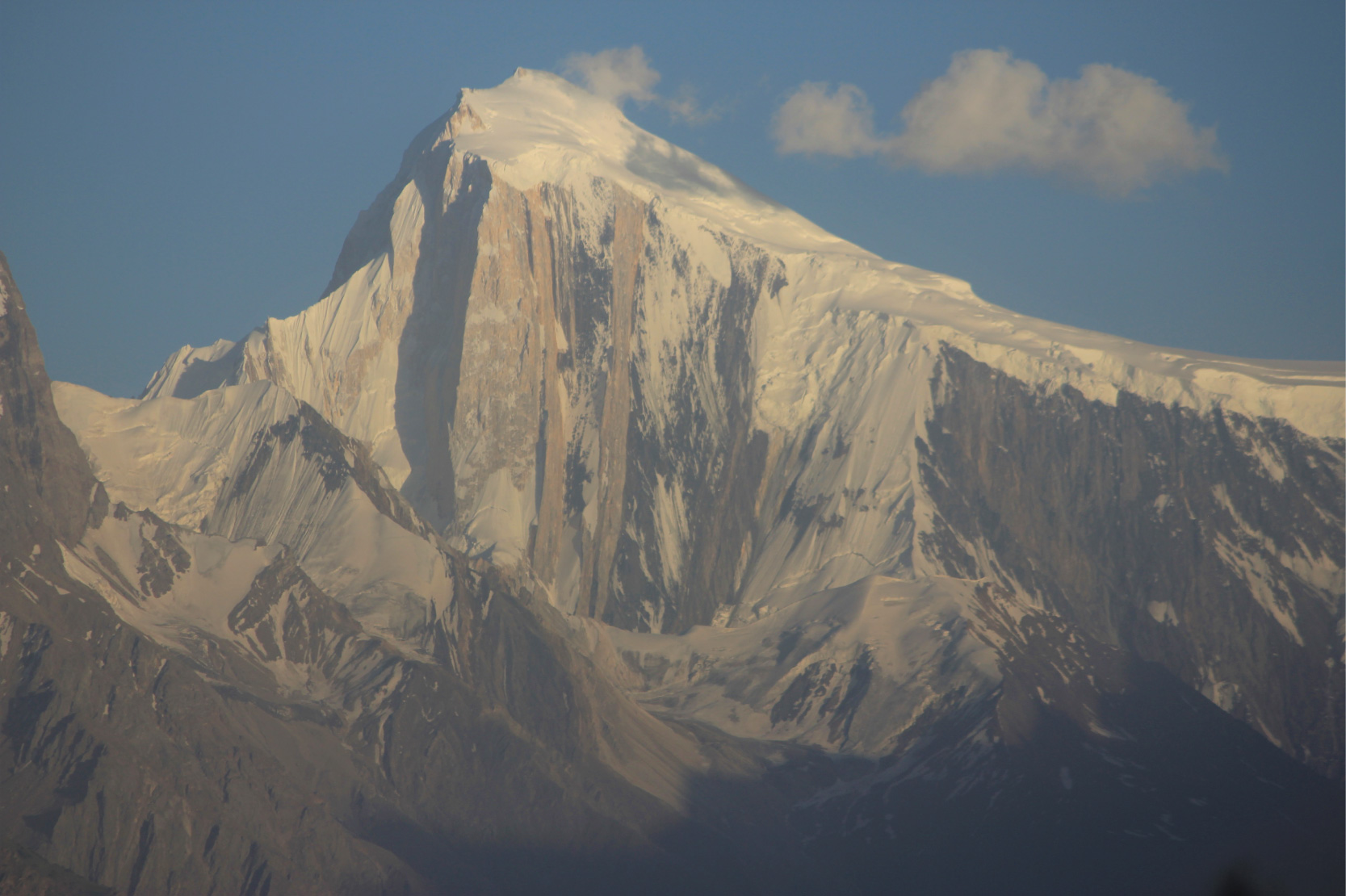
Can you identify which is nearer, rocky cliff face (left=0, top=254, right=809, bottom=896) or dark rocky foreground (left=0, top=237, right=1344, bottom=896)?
rocky cliff face (left=0, top=254, right=809, bottom=896)

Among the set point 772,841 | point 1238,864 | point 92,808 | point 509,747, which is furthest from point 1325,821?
point 92,808

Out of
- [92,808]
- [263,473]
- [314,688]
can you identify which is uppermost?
[263,473]

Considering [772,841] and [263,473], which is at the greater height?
[263,473]

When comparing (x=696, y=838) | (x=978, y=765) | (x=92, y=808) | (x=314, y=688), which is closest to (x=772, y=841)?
(x=696, y=838)

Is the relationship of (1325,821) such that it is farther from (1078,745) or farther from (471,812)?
(471,812)

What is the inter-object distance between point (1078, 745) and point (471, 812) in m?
52.5

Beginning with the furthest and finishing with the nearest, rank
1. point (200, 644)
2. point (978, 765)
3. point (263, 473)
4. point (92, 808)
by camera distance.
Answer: point (263, 473) → point (978, 765) → point (200, 644) → point (92, 808)

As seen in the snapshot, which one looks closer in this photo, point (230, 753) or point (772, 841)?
point (230, 753)

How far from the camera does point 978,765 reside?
568 ft

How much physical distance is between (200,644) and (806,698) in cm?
5812

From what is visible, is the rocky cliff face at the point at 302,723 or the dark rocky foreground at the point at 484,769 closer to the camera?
the rocky cliff face at the point at 302,723

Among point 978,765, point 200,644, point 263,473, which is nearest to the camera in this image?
point 200,644

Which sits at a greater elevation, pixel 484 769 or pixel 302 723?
pixel 302 723

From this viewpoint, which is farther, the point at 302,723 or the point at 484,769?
the point at 484,769
